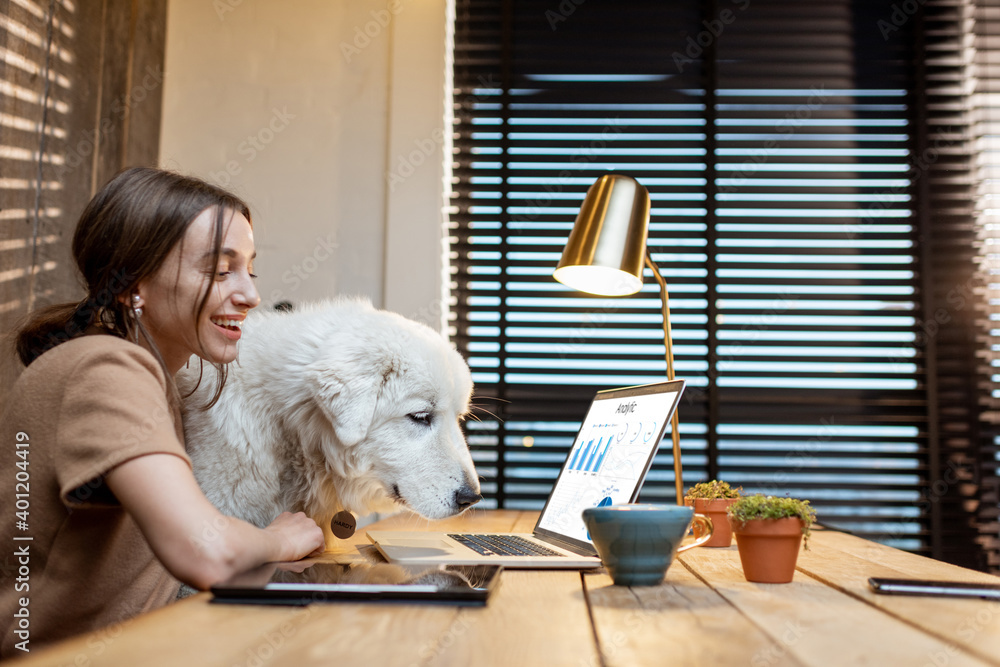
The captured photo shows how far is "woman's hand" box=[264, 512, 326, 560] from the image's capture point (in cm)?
107

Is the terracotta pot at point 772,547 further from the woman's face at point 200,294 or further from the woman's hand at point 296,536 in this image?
the woman's face at point 200,294

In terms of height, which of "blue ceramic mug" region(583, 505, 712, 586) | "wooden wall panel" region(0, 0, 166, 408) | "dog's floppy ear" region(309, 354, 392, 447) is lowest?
"blue ceramic mug" region(583, 505, 712, 586)

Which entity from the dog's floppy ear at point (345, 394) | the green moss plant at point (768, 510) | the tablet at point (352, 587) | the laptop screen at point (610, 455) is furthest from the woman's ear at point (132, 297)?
the green moss plant at point (768, 510)

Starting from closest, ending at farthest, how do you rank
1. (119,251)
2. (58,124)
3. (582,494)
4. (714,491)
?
(119,251) < (582,494) < (714,491) < (58,124)

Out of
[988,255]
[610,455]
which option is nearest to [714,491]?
[610,455]

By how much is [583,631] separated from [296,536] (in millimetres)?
558

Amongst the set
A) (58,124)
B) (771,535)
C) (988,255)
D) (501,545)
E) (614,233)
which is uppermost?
(58,124)

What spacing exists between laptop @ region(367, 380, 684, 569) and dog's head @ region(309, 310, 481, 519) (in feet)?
0.32

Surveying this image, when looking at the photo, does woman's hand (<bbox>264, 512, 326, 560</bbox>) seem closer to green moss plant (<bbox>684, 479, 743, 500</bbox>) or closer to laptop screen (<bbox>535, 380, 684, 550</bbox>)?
laptop screen (<bbox>535, 380, 684, 550</bbox>)

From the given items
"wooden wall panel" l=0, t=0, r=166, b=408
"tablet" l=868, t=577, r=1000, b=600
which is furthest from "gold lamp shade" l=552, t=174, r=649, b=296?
"wooden wall panel" l=0, t=0, r=166, b=408

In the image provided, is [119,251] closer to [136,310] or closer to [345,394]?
[136,310]

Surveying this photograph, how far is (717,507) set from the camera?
1.49 meters

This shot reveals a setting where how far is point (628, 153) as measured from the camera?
9.90 ft

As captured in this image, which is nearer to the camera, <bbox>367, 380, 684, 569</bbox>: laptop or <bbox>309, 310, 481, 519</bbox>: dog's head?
<bbox>367, 380, 684, 569</bbox>: laptop
